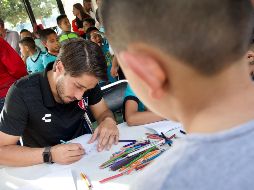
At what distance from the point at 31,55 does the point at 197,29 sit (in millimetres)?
3896

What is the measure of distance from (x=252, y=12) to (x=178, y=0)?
0.43 ft

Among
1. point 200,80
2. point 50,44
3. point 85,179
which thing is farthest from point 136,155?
point 50,44

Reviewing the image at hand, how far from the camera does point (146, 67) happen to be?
45 centimetres

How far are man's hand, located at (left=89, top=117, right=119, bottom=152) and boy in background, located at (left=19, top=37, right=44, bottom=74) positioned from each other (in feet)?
7.49

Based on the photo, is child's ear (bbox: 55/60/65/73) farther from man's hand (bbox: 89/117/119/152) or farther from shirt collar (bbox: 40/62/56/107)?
man's hand (bbox: 89/117/119/152)

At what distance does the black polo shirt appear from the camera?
158 centimetres

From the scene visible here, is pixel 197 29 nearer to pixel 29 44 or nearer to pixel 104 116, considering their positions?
pixel 104 116

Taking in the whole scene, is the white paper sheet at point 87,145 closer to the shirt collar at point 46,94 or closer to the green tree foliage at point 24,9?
the shirt collar at point 46,94

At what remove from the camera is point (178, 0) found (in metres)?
0.44

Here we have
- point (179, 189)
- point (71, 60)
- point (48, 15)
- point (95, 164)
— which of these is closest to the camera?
point (179, 189)

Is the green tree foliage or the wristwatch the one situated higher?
the green tree foliage

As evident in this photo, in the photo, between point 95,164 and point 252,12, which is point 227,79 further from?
point 95,164

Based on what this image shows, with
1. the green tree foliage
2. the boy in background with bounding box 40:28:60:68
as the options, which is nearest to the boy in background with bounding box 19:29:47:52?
the boy in background with bounding box 40:28:60:68

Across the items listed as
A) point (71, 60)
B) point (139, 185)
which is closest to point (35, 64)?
point (71, 60)
